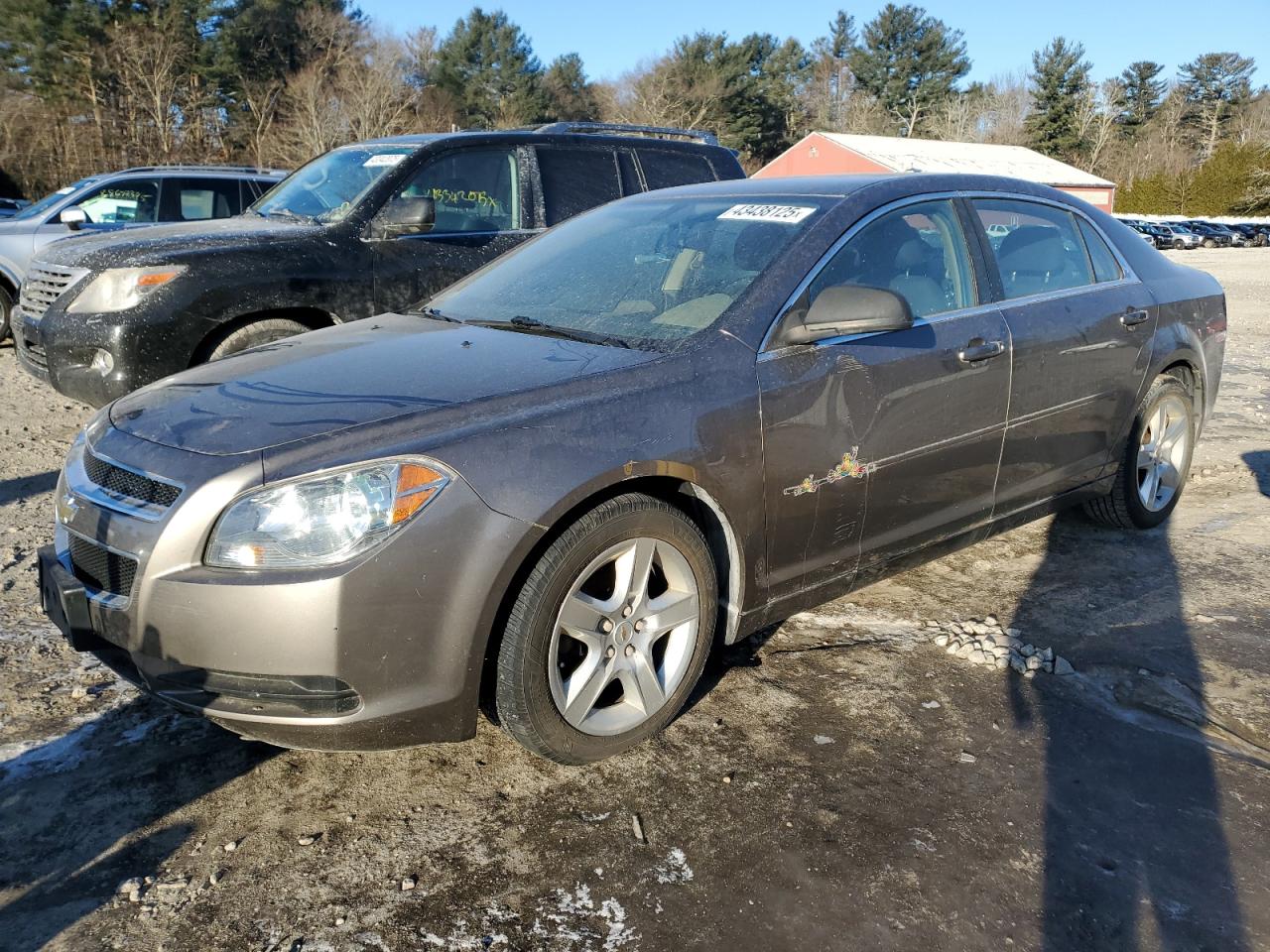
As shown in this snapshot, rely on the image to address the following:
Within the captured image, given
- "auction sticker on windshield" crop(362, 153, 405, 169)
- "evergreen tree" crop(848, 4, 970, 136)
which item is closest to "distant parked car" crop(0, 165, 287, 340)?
"auction sticker on windshield" crop(362, 153, 405, 169)

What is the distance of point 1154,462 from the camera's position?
4.89 meters

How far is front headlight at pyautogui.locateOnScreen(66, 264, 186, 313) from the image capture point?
5160 mm

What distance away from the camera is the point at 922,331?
358 centimetres

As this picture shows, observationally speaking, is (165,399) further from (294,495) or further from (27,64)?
(27,64)

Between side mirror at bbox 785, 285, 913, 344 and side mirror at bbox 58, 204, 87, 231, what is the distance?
28.3 feet

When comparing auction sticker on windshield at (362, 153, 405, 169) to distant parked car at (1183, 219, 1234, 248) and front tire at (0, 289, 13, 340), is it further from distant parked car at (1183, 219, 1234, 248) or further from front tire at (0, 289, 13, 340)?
distant parked car at (1183, 219, 1234, 248)

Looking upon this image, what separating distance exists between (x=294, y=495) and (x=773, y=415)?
1437mm

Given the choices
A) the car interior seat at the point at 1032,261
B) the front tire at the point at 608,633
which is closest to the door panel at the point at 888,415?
the car interior seat at the point at 1032,261

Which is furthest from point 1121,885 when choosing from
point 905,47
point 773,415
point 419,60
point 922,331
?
point 905,47

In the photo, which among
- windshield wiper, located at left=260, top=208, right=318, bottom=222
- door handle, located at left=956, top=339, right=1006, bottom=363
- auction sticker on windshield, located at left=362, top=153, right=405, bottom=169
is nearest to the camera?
door handle, located at left=956, top=339, right=1006, bottom=363

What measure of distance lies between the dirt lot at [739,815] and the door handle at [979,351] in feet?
3.47

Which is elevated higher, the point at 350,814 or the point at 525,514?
the point at 525,514

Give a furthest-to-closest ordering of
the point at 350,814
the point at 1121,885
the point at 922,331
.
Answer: the point at 922,331
the point at 350,814
the point at 1121,885

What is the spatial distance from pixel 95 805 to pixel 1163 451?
473 centimetres
